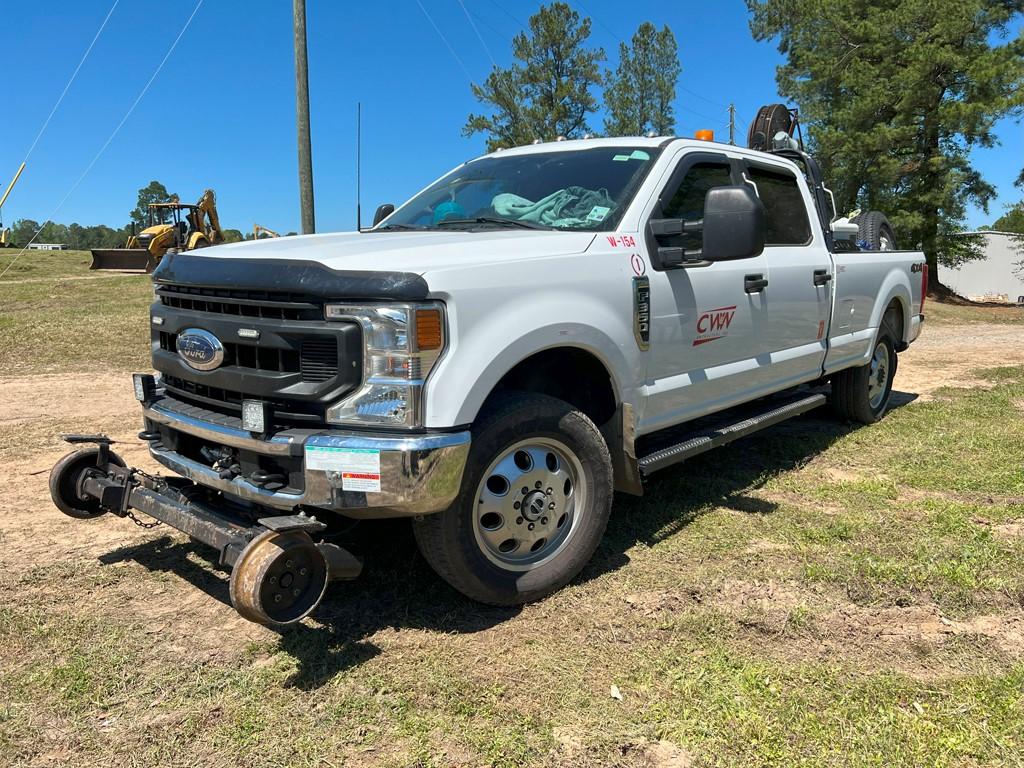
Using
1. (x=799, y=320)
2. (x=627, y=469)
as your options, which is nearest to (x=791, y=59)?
(x=799, y=320)

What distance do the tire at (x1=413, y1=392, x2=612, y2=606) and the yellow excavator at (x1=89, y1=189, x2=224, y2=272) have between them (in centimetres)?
2506

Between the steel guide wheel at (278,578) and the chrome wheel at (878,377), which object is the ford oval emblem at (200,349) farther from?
the chrome wheel at (878,377)

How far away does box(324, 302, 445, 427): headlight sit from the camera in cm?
279

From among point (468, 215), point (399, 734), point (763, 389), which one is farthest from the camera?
point (763, 389)

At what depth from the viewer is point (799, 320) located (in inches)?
202

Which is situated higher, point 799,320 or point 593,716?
point 799,320

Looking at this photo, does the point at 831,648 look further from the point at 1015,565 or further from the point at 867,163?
the point at 867,163

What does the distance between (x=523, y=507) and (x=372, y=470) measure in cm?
79

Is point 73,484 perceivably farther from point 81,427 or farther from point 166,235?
point 166,235

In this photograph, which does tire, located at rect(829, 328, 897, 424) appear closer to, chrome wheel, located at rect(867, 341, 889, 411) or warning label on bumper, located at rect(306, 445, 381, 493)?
chrome wheel, located at rect(867, 341, 889, 411)

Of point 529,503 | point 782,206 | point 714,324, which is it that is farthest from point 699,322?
point 782,206

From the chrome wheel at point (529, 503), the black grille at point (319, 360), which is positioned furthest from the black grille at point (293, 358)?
the chrome wheel at point (529, 503)

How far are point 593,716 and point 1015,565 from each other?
2.42 m

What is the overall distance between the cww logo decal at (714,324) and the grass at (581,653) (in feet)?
3.41
